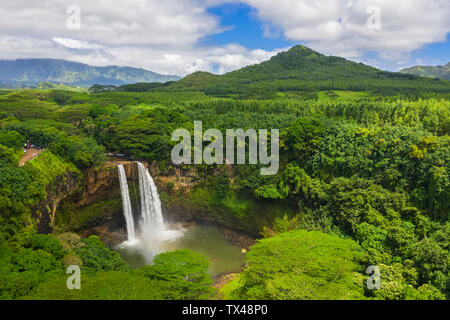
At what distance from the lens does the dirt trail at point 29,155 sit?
2902cm

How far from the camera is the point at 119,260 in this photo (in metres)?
22.5

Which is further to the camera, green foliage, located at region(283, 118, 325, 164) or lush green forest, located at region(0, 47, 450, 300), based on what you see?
green foliage, located at region(283, 118, 325, 164)

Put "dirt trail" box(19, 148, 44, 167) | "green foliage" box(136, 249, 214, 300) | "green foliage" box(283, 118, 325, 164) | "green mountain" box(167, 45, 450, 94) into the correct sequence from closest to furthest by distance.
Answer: "green foliage" box(136, 249, 214, 300)
"dirt trail" box(19, 148, 44, 167)
"green foliage" box(283, 118, 325, 164)
"green mountain" box(167, 45, 450, 94)

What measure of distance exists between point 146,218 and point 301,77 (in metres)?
92.0

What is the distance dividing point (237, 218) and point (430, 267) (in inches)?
828

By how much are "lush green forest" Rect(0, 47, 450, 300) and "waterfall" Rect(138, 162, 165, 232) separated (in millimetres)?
1876

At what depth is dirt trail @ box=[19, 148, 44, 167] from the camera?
95.2ft

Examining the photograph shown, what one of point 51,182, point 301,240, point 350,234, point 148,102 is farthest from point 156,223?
point 148,102

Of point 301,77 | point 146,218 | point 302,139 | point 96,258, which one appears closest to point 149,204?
point 146,218

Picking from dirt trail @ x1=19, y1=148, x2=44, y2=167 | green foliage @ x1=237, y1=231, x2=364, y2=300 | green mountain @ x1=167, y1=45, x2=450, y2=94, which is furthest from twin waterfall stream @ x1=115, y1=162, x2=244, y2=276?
green mountain @ x1=167, y1=45, x2=450, y2=94

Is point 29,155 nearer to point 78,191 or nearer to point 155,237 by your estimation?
point 78,191

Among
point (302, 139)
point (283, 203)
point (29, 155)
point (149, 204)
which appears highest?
point (302, 139)

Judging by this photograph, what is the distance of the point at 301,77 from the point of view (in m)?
110

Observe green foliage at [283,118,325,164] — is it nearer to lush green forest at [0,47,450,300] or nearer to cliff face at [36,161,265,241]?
lush green forest at [0,47,450,300]
